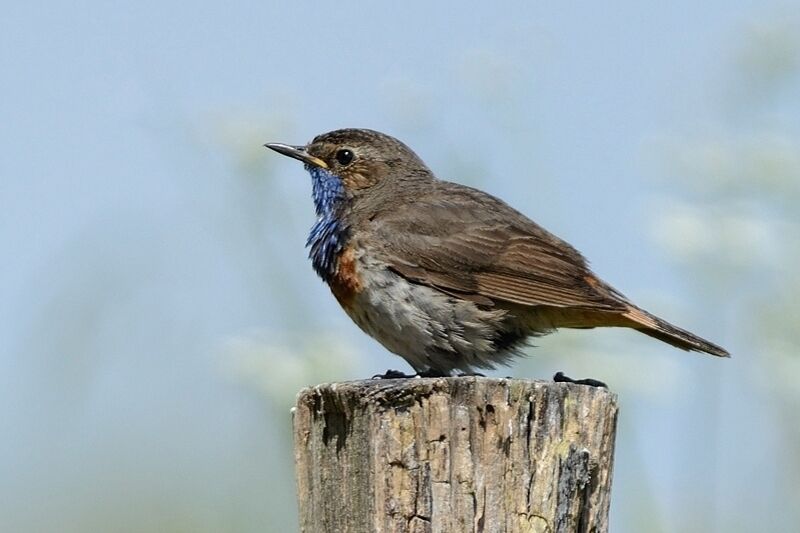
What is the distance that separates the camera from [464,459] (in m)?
3.58

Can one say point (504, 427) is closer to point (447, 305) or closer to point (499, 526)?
point (499, 526)

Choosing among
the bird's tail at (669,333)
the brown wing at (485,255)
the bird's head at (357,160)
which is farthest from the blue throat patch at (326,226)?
the bird's tail at (669,333)

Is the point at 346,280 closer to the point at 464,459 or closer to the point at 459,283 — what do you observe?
the point at 459,283

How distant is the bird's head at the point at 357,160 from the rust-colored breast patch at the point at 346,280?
91 centimetres

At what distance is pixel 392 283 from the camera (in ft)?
20.0

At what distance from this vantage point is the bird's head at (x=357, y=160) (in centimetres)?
717

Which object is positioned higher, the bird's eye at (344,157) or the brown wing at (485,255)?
the bird's eye at (344,157)

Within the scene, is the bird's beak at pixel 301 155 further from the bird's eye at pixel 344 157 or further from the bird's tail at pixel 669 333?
the bird's tail at pixel 669 333

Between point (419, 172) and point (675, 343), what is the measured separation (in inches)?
75.7

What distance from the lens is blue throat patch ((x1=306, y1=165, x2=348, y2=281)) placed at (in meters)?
6.38

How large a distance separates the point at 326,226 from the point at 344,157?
0.75m

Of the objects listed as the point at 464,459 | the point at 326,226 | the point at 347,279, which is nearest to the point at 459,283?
the point at 347,279

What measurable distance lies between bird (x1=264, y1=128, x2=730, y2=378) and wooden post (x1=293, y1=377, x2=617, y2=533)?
2147 millimetres

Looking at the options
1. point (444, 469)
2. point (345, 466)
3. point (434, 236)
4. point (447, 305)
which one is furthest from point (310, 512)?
point (434, 236)
